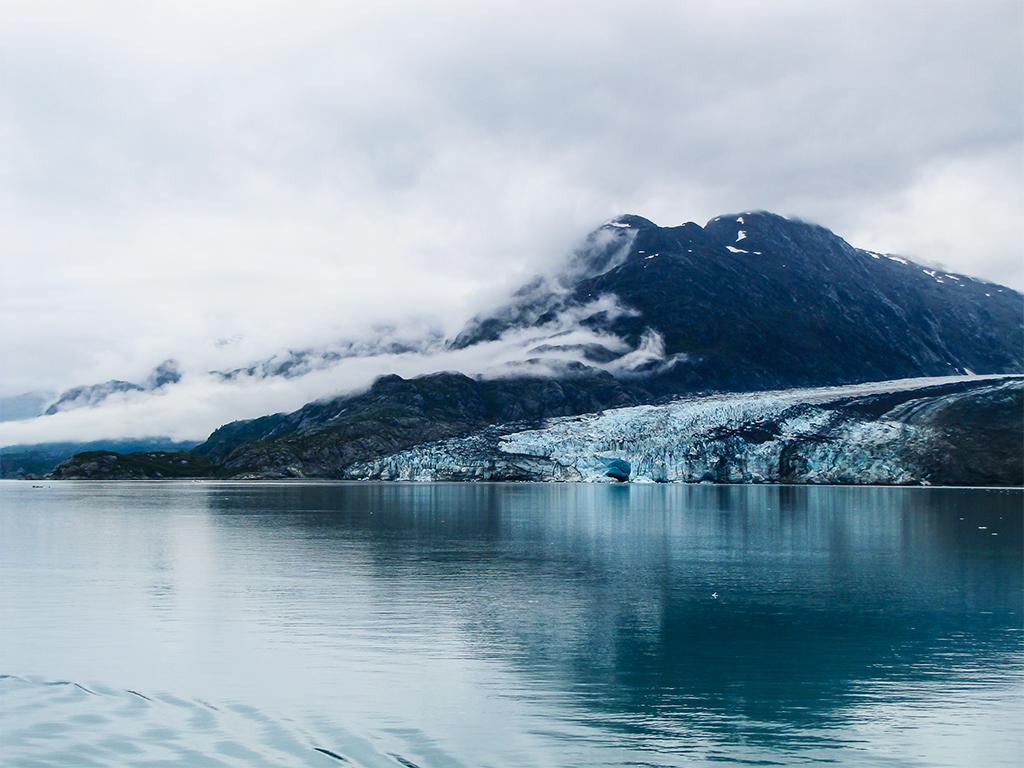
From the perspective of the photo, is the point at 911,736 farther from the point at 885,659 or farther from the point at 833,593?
the point at 833,593

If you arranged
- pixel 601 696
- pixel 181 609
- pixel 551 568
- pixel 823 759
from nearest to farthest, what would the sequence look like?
1. pixel 823 759
2. pixel 601 696
3. pixel 181 609
4. pixel 551 568

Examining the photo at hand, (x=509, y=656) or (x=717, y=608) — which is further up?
(x=509, y=656)

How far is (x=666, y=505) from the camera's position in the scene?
461ft

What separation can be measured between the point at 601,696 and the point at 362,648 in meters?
10.5

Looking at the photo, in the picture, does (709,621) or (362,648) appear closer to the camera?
(362,648)

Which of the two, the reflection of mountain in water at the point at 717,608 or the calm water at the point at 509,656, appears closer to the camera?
the calm water at the point at 509,656

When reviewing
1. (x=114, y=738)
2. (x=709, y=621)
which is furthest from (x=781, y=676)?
(x=114, y=738)

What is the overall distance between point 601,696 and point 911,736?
865 cm

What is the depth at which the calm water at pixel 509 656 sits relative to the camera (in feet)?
76.3

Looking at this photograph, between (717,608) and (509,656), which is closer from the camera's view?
(509,656)

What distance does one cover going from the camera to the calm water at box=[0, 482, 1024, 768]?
2327cm

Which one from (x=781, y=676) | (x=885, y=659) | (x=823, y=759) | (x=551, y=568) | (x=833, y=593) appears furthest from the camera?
(x=551, y=568)

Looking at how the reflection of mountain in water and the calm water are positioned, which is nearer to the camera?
the calm water

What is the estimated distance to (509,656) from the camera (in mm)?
32906
